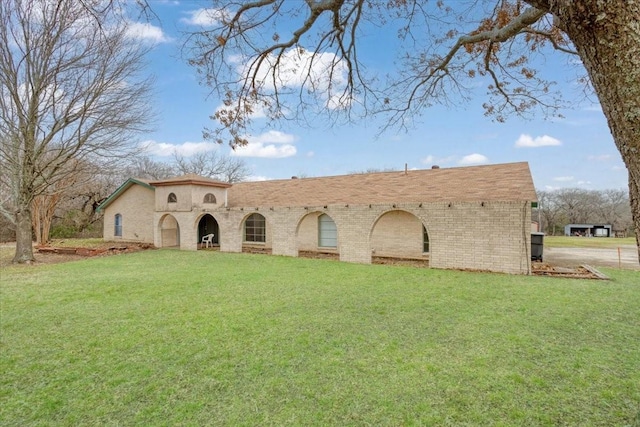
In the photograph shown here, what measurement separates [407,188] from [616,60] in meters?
13.9

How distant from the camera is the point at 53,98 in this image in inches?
521

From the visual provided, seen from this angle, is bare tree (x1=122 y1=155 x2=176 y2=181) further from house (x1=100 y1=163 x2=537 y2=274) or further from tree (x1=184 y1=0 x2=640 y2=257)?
tree (x1=184 y1=0 x2=640 y2=257)

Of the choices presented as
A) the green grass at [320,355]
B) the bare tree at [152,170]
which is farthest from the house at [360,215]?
the bare tree at [152,170]

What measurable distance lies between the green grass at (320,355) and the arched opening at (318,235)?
332 inches

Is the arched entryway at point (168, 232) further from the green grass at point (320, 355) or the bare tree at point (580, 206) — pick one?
the bare tree at point (580, 206)

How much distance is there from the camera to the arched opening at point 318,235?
676 inches

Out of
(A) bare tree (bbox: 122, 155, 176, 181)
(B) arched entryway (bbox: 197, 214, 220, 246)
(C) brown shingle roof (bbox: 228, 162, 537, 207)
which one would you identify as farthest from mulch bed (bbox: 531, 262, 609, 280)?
(A) bare tree (bbox: 122, 155, 176, 181)

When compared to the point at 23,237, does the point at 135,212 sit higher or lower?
higher

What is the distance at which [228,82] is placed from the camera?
5613mm

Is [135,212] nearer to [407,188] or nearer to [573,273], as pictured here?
[407,188]

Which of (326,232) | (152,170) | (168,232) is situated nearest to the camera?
(326,232)

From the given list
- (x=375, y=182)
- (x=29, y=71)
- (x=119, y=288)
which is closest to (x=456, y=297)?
(x=119, y=288)

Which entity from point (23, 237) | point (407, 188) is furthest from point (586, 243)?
point (23, 237)

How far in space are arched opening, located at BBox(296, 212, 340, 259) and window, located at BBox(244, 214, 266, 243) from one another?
8.67 ft
